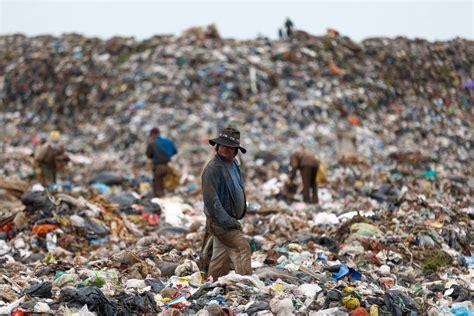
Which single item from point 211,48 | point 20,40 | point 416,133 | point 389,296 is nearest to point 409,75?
point 416,133

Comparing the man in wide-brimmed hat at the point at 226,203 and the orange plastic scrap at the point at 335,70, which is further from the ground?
the orange plastic scrap at the point at 335,70

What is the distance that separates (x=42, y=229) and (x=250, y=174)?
22.2ft

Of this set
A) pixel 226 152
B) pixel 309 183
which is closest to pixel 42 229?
pixel 226 152

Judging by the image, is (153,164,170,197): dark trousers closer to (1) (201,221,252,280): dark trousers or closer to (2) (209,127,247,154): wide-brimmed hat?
(1) (201,221,252,280): dark trousers

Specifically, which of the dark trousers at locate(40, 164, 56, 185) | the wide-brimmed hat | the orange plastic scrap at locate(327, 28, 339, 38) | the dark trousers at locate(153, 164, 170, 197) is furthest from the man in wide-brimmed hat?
the orange plastic scrap at locate(327, 28, 339, 38)

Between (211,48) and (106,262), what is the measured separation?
1589 centimetres

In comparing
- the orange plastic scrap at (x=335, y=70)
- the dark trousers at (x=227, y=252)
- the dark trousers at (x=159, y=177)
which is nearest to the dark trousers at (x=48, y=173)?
the dark trousers at (x=159, y=177)

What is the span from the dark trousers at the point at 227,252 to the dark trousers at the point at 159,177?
6.23 metres

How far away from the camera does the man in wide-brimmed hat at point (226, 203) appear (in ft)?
17.9

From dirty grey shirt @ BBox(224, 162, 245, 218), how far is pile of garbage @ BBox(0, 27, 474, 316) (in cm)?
60

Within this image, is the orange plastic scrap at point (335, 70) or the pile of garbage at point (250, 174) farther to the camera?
the orange plastic scrap at point (335, 70)

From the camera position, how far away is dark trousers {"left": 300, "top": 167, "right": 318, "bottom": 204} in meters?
11.5

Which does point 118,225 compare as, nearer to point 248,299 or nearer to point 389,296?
point 248,299

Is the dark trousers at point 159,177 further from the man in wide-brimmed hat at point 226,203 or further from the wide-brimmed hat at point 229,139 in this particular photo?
the wide-brimmed hat at point 229,139
